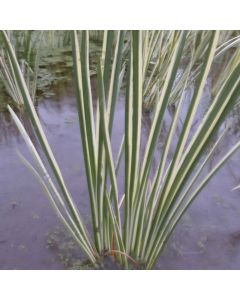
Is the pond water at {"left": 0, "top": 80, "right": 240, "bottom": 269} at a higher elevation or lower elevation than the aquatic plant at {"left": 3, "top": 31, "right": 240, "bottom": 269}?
lower

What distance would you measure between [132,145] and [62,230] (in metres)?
0.53

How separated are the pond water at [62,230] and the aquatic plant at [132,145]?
19 cm

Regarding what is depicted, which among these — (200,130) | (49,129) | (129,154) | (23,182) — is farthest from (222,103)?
(49,129)

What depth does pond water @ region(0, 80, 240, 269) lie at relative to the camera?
964 millimetres

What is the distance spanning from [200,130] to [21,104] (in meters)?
1.42

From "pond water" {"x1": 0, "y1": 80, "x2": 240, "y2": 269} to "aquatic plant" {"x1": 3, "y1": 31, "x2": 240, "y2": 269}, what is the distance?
187mm

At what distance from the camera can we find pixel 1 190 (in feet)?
4.05

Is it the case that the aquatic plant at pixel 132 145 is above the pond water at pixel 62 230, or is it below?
above

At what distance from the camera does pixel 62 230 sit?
107cm

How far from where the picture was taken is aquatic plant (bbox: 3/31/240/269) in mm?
596

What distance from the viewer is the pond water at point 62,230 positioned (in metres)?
0.96

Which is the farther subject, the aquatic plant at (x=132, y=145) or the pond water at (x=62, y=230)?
the pond water at (x=62, y=230)

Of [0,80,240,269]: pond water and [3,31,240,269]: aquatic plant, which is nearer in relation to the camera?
[3,31,240,269]: aquatic plant

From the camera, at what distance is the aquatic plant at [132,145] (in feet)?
1.96
